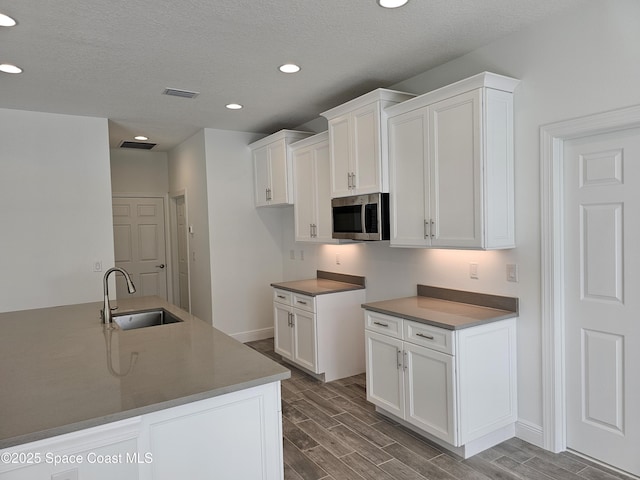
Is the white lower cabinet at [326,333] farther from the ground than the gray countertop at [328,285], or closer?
closer

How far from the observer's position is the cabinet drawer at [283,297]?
4.31 metres

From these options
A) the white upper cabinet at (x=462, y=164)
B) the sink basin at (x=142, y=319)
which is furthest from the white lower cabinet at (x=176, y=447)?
the white upper cabinet at (x=462, y=164)

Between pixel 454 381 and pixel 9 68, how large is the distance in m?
3.79

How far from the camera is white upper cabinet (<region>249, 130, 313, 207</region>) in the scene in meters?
4.77

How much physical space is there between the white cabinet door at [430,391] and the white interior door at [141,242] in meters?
4.84

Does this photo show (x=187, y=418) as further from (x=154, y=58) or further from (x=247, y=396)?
(x=154, y=58)

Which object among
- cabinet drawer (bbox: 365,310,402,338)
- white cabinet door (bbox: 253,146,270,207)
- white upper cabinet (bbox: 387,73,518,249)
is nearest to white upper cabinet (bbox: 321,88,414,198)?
white upper cabinet (bbox: 387,73,518,249)

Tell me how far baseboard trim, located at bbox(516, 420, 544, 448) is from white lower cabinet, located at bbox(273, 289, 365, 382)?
1.65 meters

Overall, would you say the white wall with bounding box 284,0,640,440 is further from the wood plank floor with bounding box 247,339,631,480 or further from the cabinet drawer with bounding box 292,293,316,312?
the cabinet drawer with bounding box 292,293,316,312

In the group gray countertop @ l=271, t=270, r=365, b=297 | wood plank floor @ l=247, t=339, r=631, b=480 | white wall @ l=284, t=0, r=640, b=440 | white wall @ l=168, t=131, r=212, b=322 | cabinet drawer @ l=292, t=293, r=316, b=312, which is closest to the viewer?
white wall @ l=284, t=0, r=640, b=440

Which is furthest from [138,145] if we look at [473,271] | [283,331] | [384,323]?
[473,271]

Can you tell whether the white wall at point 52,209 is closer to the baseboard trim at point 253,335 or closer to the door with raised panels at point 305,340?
the baseboard trim at point 253,335

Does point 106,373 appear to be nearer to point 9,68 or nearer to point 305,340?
point 305,340

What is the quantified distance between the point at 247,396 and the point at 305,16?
6.84 feet
